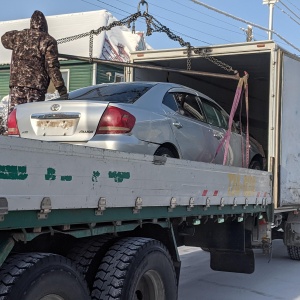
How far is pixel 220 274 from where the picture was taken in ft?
24.9

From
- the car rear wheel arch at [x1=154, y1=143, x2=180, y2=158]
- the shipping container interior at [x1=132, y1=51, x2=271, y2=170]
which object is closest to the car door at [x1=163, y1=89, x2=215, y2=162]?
the car rear wheel arch at [x1=154, y1=143, x2=180, y2=158]

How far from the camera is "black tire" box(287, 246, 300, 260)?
28.4 ft

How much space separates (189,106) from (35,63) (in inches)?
78.6

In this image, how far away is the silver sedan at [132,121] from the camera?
15.0ft

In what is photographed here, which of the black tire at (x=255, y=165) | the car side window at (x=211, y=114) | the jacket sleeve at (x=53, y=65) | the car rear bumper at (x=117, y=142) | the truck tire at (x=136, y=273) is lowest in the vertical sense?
the truck tire at (x=136, y=273)

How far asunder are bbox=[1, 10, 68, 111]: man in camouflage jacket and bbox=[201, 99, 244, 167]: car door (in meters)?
2.09

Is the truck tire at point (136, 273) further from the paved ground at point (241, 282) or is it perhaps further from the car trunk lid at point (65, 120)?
the paved ground at point (241, 282)

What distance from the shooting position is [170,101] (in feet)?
19.2

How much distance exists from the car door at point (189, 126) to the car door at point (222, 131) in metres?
0.23

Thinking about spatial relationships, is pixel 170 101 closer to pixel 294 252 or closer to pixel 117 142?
pixel 117 142

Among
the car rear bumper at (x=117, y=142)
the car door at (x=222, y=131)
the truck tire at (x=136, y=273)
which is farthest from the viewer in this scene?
the car door at (x=222, y=131)

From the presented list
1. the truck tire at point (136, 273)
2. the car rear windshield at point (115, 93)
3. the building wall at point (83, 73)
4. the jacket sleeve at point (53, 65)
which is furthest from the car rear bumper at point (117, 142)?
the building wall at point (83, 73)

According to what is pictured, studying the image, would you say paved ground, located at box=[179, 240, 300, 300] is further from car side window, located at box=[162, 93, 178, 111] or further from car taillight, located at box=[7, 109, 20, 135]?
car taillight, located at box=[7, 109, 20, 135]

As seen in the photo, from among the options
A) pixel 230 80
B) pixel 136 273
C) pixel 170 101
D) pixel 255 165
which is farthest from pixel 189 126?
pixel 230 80
